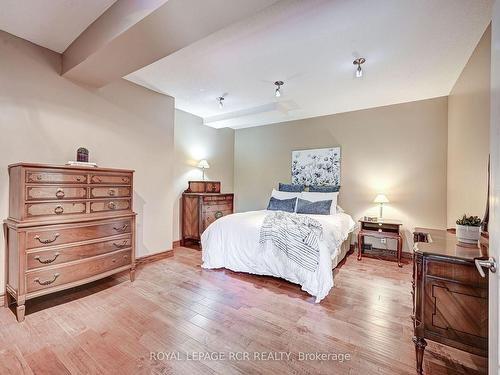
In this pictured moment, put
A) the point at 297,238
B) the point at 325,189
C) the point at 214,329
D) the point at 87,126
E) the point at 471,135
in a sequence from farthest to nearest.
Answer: the point at 325,189 < the point at 87,126 < the point at 297,238 < the point at 471,135 < the point at 214,329

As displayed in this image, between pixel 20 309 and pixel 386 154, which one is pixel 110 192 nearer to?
pixel 20 309

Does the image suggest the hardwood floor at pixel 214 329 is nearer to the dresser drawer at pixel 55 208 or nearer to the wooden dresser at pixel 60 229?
the wooden dresser at pixel 60 229

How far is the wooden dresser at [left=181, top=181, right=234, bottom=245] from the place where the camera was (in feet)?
14.3

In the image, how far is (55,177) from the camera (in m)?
2.21

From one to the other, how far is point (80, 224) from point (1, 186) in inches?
30.6

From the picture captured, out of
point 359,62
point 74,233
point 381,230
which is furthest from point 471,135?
point 74,233

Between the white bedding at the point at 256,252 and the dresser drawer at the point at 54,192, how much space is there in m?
1.64

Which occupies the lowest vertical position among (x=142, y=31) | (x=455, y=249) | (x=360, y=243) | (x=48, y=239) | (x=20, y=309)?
(x=20, y=309)

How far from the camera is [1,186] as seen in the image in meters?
2.23

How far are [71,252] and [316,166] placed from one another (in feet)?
13.3

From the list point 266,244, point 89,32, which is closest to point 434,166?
point 266,244

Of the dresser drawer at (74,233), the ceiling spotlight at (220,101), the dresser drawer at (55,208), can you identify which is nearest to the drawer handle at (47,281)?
the dresser drawer at (74,233)

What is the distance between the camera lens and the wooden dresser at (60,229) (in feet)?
6.64

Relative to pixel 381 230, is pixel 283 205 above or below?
above
